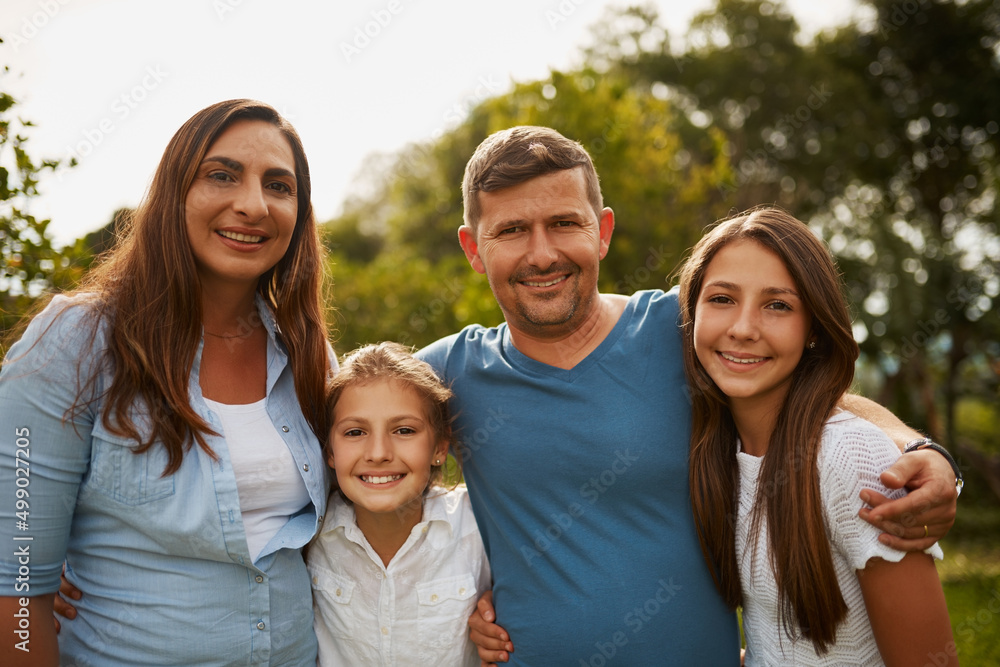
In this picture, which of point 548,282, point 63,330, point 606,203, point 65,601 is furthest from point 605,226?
point 606,203

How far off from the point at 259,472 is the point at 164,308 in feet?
2.06

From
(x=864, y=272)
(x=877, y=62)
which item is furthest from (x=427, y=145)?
(x=877, y=62)

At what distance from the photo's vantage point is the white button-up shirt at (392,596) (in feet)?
8.52

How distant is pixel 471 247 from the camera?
304 centimetres

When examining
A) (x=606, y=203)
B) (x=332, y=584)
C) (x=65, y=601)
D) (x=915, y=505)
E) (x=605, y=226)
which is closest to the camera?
(x=915, y=505)

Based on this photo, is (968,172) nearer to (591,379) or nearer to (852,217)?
(852,217)

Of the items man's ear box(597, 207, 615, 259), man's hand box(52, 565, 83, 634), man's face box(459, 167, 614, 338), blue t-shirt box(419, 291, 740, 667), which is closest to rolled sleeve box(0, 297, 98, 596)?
man's hand box(52, 565, 83, 634)

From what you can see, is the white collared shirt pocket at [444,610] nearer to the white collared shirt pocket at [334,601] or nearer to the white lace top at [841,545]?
the white collared shirt pocket at [334,601]

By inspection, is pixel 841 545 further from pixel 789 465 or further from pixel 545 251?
pixel 545 251

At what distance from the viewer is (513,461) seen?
103 inches

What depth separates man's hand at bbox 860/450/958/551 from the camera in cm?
200

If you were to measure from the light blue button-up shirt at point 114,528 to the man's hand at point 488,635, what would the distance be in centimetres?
72

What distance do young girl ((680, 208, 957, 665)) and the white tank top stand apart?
4.65 ft

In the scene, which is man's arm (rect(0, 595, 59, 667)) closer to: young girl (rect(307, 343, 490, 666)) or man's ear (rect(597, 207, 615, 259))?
young girl (rect(307, 343, 490, 666))
